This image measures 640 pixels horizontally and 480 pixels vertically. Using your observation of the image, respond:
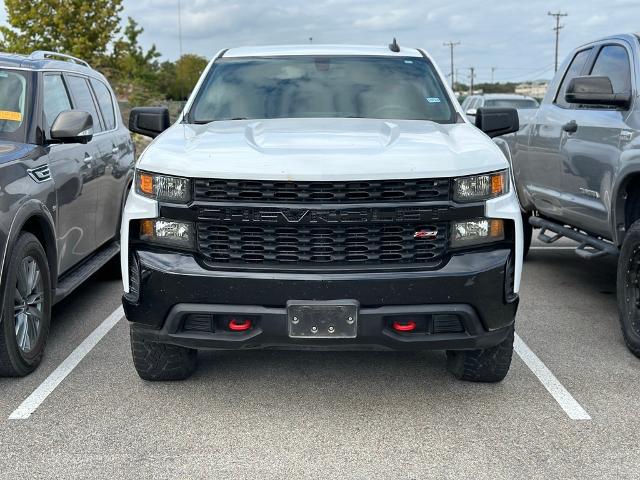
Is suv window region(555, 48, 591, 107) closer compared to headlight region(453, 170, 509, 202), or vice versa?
headlight region(453, 170, 509, 202)

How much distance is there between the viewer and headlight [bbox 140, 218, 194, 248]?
4008 mm

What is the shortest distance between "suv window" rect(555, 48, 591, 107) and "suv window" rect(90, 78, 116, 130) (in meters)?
4.00

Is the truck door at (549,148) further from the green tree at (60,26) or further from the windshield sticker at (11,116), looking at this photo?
the green tree at (60,26)

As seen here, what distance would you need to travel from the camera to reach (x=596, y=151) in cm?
593

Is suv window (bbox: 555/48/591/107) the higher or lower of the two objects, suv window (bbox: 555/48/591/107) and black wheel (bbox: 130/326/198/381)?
the higher

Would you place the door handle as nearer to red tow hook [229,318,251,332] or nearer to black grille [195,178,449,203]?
black grille [195,178,449,203]

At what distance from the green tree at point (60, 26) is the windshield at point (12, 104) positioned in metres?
33.2

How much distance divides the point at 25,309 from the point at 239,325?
1524 millimetres

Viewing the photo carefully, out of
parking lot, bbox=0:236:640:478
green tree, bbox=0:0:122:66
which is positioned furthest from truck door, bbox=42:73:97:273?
green tree, bbox=0:0:122:66

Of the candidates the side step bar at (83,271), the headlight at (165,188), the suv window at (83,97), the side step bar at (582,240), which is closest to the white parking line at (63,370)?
the side step bar at (83,271)

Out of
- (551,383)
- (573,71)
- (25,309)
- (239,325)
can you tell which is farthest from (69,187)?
(573,71)

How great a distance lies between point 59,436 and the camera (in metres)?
3.96

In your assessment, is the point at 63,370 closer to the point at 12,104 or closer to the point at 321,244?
the point at 12,104

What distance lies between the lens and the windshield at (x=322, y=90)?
525 cm
